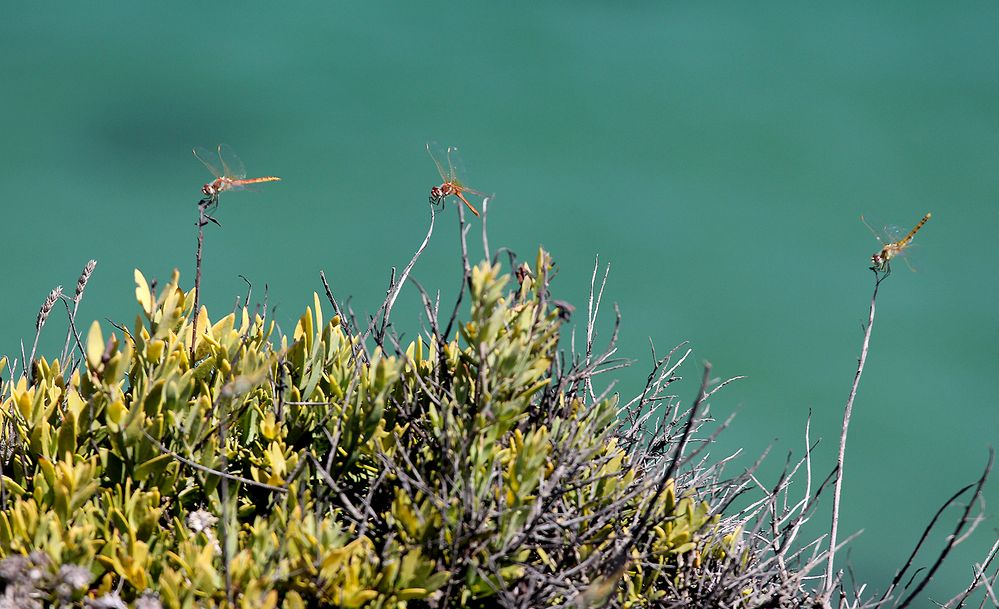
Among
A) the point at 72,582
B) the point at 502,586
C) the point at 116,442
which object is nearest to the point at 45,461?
the point at 116,442

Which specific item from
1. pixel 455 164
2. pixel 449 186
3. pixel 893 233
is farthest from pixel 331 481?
pixel 893 233

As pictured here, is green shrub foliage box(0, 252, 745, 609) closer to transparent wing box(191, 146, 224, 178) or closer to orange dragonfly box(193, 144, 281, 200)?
orange dragonfly box(193, 144, 281, 200)

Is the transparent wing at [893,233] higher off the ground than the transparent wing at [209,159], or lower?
lower

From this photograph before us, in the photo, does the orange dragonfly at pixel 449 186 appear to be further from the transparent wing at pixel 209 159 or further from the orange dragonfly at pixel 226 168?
the transparent wing at pixel 209 159

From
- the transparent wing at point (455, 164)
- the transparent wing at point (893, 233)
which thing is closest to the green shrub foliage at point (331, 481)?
the transparent wing at point (455, 164)

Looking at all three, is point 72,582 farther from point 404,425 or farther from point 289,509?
point 404,425

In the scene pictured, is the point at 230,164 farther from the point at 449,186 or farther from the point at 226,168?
the point at 449,186
